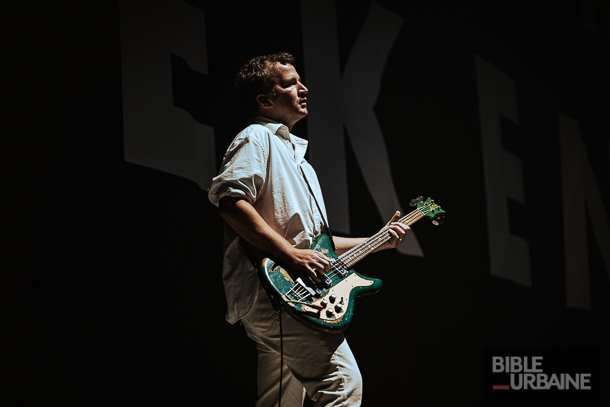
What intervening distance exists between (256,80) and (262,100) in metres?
0.08

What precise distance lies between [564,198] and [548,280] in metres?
0.60

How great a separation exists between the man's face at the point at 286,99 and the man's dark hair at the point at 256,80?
0.08 feet

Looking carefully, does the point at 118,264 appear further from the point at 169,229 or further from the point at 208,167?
the point at 208,167

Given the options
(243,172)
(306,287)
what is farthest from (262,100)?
(306,287)

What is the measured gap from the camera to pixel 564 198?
3.41 meters

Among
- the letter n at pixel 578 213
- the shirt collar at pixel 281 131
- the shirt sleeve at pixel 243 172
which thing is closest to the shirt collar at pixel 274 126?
the shirt collar at pixel 281 131

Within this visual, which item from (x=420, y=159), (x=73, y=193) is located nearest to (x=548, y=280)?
(x=420, y=159)

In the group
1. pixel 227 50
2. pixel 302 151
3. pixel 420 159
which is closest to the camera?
pixel 302 151

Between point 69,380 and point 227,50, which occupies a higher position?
point 227,50

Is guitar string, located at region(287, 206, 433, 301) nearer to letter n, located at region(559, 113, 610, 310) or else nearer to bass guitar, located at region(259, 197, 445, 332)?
bass guitar, located at region(259, 197, 445, 332)

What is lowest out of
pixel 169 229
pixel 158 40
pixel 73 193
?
pixel 169 229

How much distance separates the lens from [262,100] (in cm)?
182

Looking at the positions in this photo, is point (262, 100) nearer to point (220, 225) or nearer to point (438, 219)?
point (220, 225)

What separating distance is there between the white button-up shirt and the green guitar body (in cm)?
9
